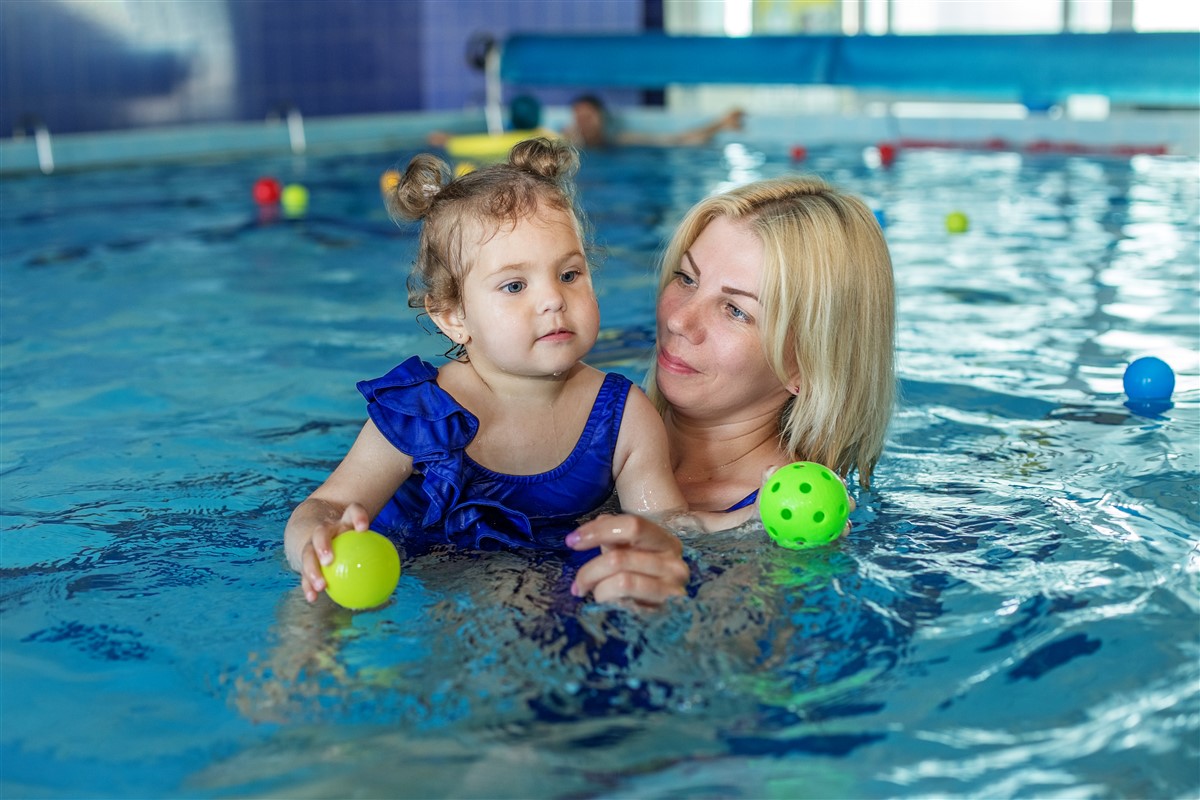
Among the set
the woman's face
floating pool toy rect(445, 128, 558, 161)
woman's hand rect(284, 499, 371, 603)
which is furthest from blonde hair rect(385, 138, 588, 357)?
floating pool toy rect(445, 128, 558, 161)

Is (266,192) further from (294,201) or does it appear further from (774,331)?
(774,331)

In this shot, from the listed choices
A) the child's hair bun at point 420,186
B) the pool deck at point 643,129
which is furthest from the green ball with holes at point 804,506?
the pool deck at point 643,129

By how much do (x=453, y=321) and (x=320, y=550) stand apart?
1.93 ft

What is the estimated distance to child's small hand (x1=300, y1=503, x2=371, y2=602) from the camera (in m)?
2.24

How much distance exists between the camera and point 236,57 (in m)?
11.0

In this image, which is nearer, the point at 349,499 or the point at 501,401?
the point at 349,499

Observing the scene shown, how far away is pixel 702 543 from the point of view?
2.62 m

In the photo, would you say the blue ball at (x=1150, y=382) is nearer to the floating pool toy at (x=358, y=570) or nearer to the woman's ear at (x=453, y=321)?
the woman's ear at (x=453, y=321)

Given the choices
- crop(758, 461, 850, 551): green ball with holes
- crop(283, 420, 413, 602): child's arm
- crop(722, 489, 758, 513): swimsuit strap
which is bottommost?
crop(722, 489, 758, 513): swimsuit strap

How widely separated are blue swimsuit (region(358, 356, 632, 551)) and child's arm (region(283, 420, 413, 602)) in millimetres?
39

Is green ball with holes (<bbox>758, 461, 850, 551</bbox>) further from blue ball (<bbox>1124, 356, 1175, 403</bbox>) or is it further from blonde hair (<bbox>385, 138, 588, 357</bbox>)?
blue ball (<bbox>1124, 356, 1175, 403</bbox>)

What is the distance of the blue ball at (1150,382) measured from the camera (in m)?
3.87

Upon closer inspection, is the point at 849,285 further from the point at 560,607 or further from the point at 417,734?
the point at 417,734

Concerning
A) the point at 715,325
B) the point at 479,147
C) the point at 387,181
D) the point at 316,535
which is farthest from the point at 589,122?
the point at 316,535
